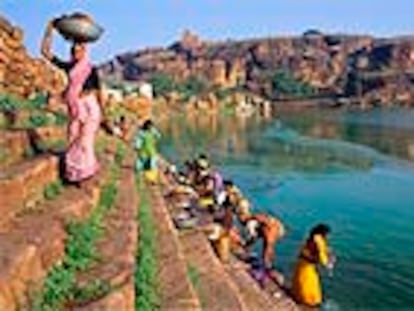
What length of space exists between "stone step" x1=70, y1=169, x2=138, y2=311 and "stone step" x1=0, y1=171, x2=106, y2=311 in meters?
0.38

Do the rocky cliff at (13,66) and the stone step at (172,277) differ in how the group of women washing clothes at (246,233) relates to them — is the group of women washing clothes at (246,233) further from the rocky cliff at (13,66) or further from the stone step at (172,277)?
the rocky cliff at (13,66)

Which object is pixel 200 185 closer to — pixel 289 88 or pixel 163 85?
pixel 163 85

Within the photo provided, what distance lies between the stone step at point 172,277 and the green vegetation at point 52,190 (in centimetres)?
152

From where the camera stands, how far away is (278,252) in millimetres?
17297

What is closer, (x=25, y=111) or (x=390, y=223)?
(x=25, y=111)

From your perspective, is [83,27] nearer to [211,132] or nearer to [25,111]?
[25,111]

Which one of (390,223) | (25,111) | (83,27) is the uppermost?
(83,27)

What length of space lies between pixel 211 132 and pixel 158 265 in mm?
60083

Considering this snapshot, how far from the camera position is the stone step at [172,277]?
25.9ft

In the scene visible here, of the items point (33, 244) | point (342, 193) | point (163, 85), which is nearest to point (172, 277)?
point (33, 244)

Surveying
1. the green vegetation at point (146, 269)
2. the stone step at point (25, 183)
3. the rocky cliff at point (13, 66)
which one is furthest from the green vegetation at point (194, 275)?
the rocky cliff at point (13, 66)

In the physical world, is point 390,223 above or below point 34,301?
below

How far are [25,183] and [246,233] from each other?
8.23 meters

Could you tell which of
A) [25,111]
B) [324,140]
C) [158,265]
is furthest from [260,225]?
[324,140]
